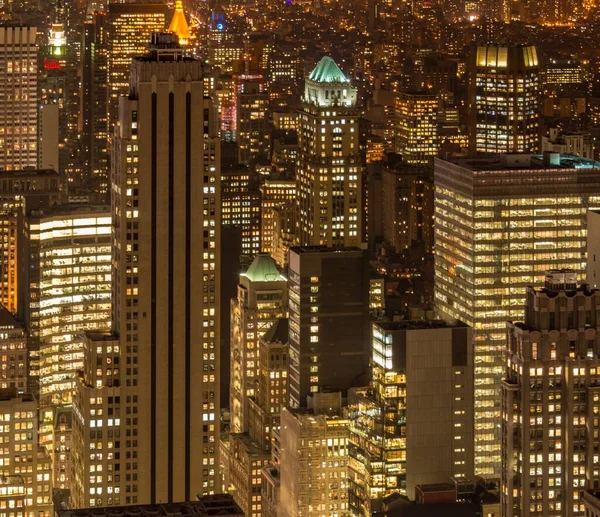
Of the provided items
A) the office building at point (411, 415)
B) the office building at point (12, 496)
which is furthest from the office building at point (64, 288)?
the office building at point (12, 496)

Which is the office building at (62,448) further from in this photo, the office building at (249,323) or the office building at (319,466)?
the office building at (319,466)

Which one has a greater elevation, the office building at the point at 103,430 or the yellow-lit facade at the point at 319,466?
the office building at the point at 103,430

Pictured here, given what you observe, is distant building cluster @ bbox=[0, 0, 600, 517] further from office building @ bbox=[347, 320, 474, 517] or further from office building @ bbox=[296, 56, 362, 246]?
office building @ bbox=[296, 56, 362, 246]

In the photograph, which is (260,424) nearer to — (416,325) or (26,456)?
(416,325)

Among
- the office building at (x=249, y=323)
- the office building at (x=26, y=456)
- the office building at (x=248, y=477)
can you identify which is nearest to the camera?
the office building at (x=26, y=456)

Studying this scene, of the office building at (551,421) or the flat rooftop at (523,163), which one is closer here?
the office building at (551,421)

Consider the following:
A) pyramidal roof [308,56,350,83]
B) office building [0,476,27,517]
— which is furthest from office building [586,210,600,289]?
pyramidal roof [308,56,350,83]

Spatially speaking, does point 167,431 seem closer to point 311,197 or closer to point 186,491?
point 186,491
